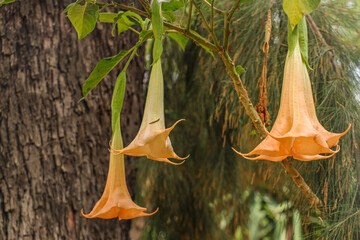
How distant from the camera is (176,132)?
803 millimetres

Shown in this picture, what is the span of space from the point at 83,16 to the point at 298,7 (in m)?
0.17

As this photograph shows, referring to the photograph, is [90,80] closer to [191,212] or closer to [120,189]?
[120,189]

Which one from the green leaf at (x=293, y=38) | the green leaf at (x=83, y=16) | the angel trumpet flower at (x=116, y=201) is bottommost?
the angel trumpet flower at (x=116, y=201)

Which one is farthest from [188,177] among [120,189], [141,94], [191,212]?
[120,189]

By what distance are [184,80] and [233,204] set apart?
268 mm

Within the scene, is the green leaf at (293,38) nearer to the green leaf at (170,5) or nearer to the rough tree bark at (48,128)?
the green leaf at (170,5)

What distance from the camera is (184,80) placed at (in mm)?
809

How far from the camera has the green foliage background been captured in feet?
1.64

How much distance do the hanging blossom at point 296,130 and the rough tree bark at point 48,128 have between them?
0.51 meters

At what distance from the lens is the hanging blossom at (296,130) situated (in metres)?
0.24

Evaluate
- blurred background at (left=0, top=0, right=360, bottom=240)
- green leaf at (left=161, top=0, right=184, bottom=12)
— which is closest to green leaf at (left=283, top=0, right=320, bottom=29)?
green leaf at (left=161, top=0, right=184, bottom=12)

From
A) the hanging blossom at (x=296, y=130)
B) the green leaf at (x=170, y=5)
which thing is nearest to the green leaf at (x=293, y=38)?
the hanging blossom at (x=296, y=130)

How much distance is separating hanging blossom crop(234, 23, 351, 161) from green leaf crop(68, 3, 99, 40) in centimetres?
16

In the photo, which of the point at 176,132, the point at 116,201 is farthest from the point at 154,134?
the point at 176,132
